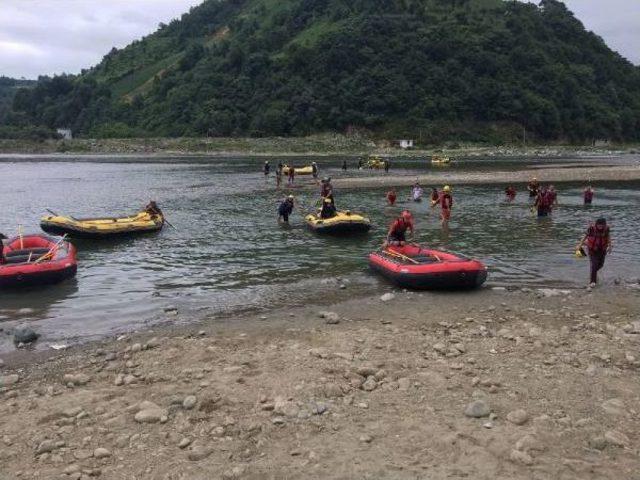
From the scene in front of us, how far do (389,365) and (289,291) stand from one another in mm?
6162

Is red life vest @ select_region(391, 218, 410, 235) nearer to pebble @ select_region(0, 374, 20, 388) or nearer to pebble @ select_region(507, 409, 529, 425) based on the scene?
pebble @ select_region(507, 409, 529, 425)

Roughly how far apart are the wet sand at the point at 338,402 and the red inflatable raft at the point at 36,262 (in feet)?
16.4

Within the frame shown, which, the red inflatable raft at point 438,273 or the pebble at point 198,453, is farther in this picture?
the red inflatable raft at point 438,273

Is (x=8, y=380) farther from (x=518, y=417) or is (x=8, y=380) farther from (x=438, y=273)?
(x=438, y=273)

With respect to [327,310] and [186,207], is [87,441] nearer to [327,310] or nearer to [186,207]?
[327,310]

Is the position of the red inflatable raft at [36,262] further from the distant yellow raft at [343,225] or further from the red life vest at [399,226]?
the distant yellow raft at [343,225]

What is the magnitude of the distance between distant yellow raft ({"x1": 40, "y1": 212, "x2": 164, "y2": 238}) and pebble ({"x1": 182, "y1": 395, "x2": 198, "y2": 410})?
1658 centimetres

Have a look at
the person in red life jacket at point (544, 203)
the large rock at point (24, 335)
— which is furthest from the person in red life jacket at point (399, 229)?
the person in red life jacket at point (544, 203)

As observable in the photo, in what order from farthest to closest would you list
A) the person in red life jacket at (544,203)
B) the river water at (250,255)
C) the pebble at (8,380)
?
the person in red life jacket at (544,203) < the river water at (250,255) < the pebble at (8,380)

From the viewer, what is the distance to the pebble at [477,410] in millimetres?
6863

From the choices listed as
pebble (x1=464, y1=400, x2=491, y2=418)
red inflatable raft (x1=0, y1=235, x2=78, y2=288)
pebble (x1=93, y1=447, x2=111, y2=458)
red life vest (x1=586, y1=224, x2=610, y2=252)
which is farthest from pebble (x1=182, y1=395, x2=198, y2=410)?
red life vest (x1=586, y1=224, x2=610, y2=252)

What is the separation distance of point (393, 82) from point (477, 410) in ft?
421

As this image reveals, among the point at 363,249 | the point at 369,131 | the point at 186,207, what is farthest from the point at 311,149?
the point at 363,249

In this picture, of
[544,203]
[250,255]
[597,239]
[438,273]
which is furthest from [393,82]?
[438,273]
